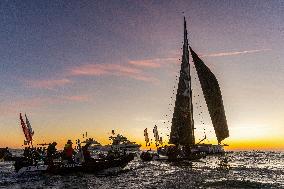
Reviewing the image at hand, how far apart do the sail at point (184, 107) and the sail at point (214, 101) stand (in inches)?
449

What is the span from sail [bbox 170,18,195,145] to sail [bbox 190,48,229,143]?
1140 centimetres

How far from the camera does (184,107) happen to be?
56.9m

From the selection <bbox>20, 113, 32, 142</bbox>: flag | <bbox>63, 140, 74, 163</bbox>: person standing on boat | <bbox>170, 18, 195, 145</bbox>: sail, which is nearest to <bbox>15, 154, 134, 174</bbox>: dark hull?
<bbox>63, 140, 74, 163</bbox>: person standing on boat

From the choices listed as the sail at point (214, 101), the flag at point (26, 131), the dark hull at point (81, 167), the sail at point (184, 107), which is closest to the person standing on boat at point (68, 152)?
the dark hull at point (81, 167)

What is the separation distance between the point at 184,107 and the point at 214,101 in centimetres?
1491

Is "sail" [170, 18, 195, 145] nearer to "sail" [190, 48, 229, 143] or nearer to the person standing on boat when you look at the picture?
"sail" [190, 48, 229, 143]

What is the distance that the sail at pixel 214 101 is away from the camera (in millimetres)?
40925

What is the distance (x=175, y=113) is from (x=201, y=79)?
14825 millimetres

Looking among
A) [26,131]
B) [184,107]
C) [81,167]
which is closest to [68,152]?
[81,167]

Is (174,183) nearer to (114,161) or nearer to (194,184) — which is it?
(194,184)

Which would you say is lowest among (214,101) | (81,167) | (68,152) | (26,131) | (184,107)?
(81,167)

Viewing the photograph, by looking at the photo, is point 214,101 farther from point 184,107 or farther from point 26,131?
point 26,131

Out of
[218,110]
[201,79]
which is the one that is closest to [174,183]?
[218,110]

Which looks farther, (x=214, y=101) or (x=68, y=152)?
(x=214, y=101)
